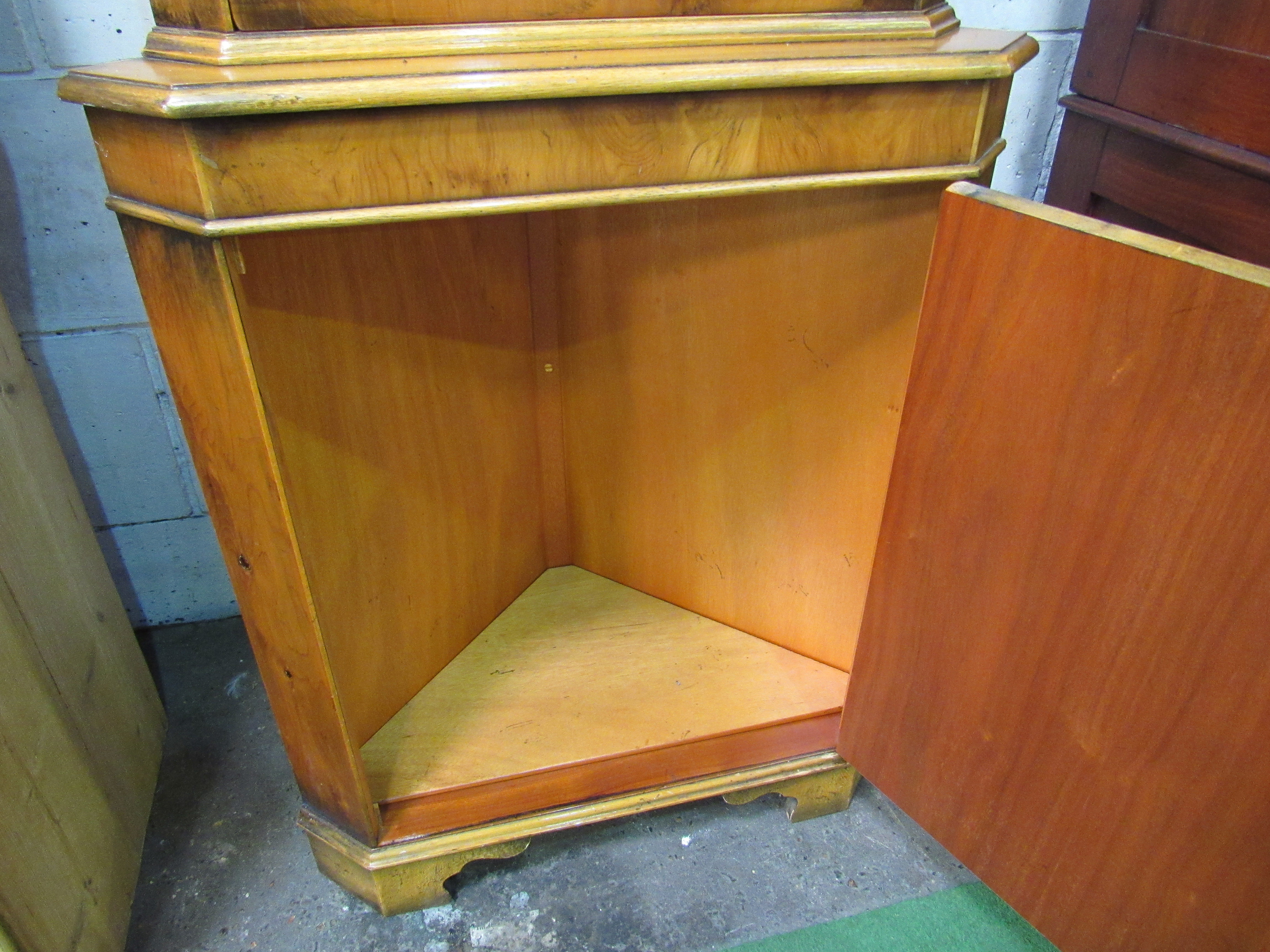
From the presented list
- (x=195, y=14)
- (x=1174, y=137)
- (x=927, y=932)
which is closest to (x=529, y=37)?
(x=195, y=14)

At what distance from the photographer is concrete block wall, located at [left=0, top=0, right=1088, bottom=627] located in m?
0.99

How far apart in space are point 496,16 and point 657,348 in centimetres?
52

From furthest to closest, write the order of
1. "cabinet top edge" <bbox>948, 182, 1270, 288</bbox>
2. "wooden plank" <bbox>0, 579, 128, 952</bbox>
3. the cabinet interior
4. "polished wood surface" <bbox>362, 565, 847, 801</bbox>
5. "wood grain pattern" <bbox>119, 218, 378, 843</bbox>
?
"polished wood surface" <bbox>362, 565, 847, 801</bbox> → the cabinet interior → "wooden plank" <bbox>0, 579, 128, 952</bbox> → "wood grain pattern" <bbox>119, 218, 378, 843</bbox> → "cabinet top edge" <bbox>948, 182, 1270, 288</bbox>

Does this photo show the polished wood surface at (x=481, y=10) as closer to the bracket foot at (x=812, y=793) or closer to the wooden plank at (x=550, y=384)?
the wooden plank at (x=550, y=384)

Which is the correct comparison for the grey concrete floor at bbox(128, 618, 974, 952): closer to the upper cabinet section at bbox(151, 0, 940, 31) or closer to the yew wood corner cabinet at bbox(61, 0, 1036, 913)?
the yew wood corner cabinet at bbox(61, 0, 1036, 913)

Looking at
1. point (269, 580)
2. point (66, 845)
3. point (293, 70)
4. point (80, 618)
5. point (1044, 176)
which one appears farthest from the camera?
point (1044, 176)

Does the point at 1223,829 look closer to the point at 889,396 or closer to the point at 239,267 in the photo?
the point at 889,396

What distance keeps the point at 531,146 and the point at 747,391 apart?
1.71 feet

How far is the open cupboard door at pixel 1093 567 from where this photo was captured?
0.54 m

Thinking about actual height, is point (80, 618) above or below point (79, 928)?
above

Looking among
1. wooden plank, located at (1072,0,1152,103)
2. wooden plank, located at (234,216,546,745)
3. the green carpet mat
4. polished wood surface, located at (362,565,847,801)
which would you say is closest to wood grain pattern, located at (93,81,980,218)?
wooden plank, located at (234,216,546,745)

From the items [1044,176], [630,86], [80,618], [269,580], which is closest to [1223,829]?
[630,86]

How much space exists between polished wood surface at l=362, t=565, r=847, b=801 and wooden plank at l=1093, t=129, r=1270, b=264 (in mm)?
643

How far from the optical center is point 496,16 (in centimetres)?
63
